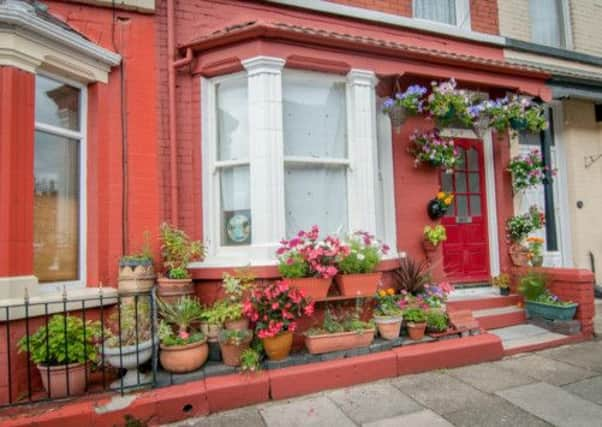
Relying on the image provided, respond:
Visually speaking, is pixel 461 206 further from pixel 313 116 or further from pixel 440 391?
pixel 440 391

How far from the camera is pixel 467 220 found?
578 centimetres

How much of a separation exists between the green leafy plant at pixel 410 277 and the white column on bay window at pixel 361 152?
0.64 metres

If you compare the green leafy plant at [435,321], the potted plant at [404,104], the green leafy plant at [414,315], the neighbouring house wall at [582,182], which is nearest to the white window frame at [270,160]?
the potted plant at [404,104]

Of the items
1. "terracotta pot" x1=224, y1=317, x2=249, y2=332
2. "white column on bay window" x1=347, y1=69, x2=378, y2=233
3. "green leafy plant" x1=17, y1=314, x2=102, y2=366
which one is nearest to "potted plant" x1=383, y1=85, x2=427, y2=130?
"white column on bay window" x1=347, y1=69, x2=378, y2=233

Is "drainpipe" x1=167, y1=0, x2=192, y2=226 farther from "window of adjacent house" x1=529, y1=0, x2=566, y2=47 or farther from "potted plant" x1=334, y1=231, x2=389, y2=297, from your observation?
"window of adjacent house" x1=529, y1=0, x2=566, y2=47

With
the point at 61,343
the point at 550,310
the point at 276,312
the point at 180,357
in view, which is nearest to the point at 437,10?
the point at 550,310

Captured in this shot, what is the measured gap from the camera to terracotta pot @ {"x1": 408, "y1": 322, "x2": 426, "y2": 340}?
404 cm

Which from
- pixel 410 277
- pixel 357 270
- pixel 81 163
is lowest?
pixel 410 277

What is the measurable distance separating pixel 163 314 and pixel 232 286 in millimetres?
704

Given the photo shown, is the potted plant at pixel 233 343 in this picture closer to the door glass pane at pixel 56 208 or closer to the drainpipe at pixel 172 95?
the drainpipe at pixel 172 95

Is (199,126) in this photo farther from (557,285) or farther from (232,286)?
(557,285)

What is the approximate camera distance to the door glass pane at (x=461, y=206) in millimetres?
5754

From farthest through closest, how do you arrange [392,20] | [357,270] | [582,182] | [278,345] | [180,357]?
[582,182], [392,20], [357,270], [278,345], [180,357]

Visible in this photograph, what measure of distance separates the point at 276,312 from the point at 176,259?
125 cm
